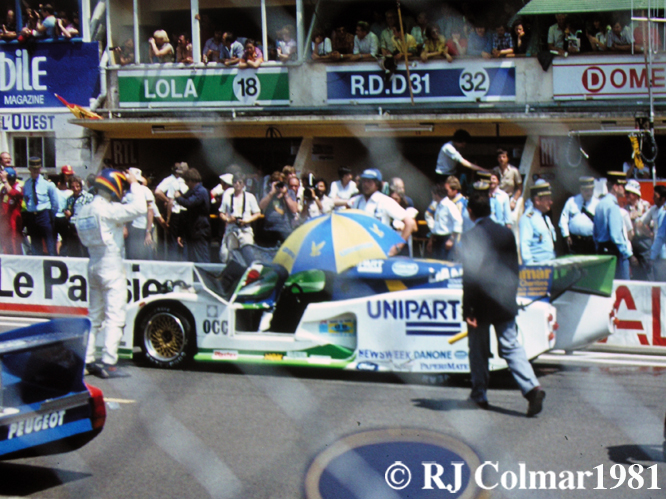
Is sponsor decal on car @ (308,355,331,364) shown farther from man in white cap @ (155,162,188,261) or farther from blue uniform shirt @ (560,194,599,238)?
man in white cap @ (155,162,188,261)

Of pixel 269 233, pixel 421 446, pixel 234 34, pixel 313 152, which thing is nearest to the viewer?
pixel 421 446

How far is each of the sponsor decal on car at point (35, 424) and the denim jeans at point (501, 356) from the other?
2668 mm

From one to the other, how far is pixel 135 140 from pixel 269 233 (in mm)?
6179

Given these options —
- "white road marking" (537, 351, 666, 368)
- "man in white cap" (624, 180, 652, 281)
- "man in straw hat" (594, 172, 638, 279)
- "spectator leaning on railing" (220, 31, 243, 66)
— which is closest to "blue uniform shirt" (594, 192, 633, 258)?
"man in straw hat" (594, 172, 638, 279)

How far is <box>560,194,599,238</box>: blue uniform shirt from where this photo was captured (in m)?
8.80

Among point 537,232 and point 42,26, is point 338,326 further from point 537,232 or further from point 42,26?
point 42,26

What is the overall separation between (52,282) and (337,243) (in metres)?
3.96

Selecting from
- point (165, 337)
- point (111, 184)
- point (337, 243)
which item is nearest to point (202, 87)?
point (111, 184)

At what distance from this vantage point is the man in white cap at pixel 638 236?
29.9ft

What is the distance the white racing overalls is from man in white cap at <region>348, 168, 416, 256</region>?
225cm

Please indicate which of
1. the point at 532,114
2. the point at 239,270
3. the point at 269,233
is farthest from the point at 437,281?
the point at 532,114

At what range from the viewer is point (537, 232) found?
306 inches

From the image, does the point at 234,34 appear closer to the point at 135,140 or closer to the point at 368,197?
the point at 135,140

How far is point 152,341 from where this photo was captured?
6855 mm
